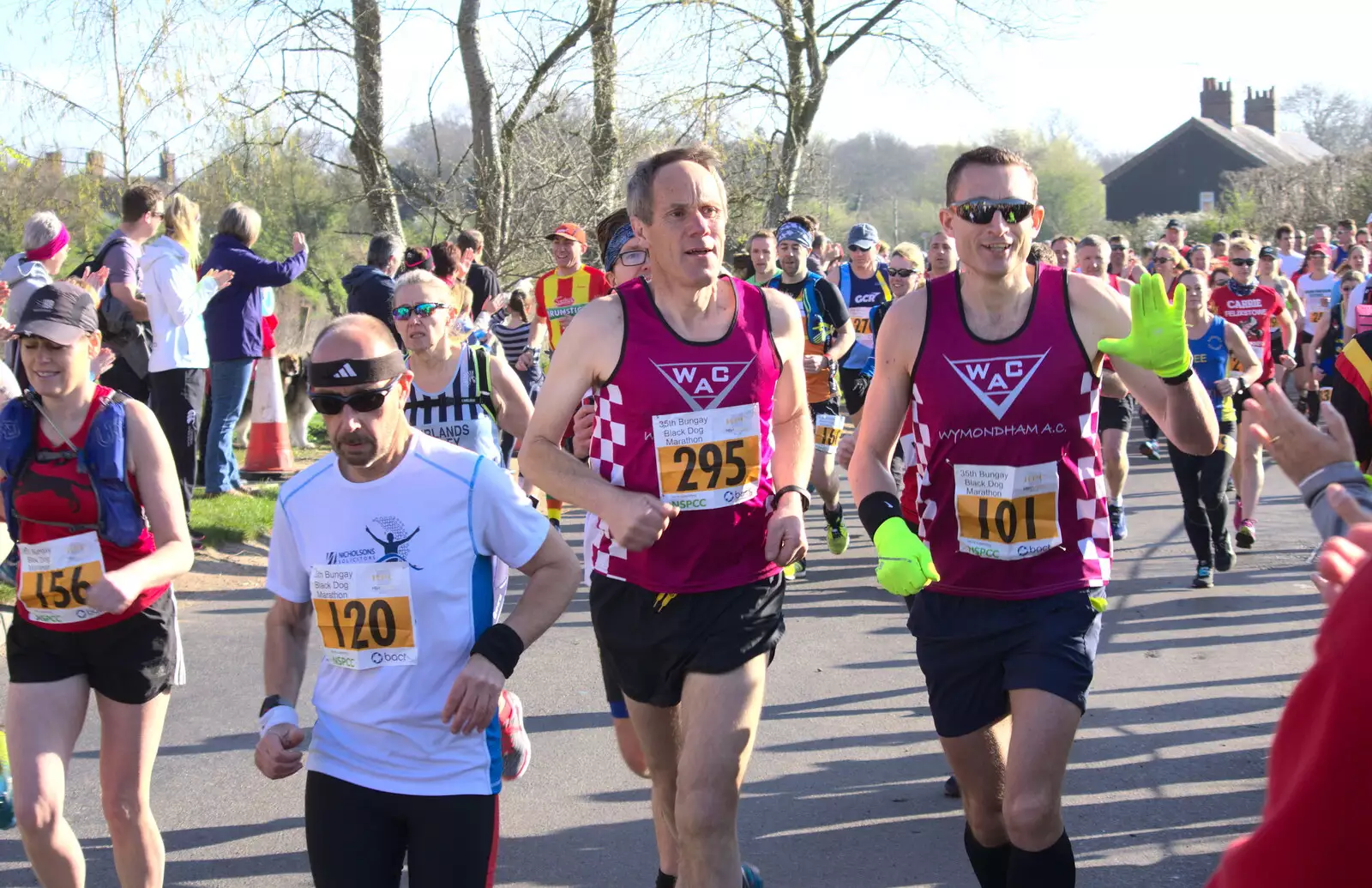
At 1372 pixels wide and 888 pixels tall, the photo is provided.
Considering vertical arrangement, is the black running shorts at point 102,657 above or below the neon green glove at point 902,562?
below

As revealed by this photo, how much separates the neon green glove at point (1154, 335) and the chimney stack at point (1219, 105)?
67826mm

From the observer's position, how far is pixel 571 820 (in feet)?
16.4

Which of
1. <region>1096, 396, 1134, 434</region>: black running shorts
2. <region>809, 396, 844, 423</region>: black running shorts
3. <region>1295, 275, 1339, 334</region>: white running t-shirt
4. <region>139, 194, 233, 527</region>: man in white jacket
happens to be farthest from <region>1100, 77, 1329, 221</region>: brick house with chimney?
<region>139, 194, 233, 527</region>: man in white jacket

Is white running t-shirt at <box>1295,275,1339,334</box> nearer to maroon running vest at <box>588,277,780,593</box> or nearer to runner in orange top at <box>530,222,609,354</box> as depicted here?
runner in orange top at <box>530,222,609,354</box>

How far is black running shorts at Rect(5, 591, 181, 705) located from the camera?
3814mm

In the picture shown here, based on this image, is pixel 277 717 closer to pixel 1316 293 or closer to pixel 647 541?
pixel 647 541

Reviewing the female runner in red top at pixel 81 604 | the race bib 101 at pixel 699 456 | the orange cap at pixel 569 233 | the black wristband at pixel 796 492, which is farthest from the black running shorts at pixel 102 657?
the orange cap at pixel 569 233

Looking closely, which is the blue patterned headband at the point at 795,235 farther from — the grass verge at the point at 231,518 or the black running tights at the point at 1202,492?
the grass verge at the point at 231,518

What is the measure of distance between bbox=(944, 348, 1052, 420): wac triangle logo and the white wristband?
1940 mm

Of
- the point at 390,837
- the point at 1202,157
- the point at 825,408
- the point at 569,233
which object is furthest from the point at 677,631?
the point at 1202,157

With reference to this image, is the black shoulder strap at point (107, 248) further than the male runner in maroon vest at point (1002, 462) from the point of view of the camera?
Yes

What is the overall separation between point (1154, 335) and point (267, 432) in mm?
9641

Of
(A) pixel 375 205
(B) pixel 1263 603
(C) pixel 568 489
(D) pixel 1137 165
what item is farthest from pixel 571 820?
(D) pixel 1137 165

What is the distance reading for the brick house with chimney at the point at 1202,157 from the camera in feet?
208
